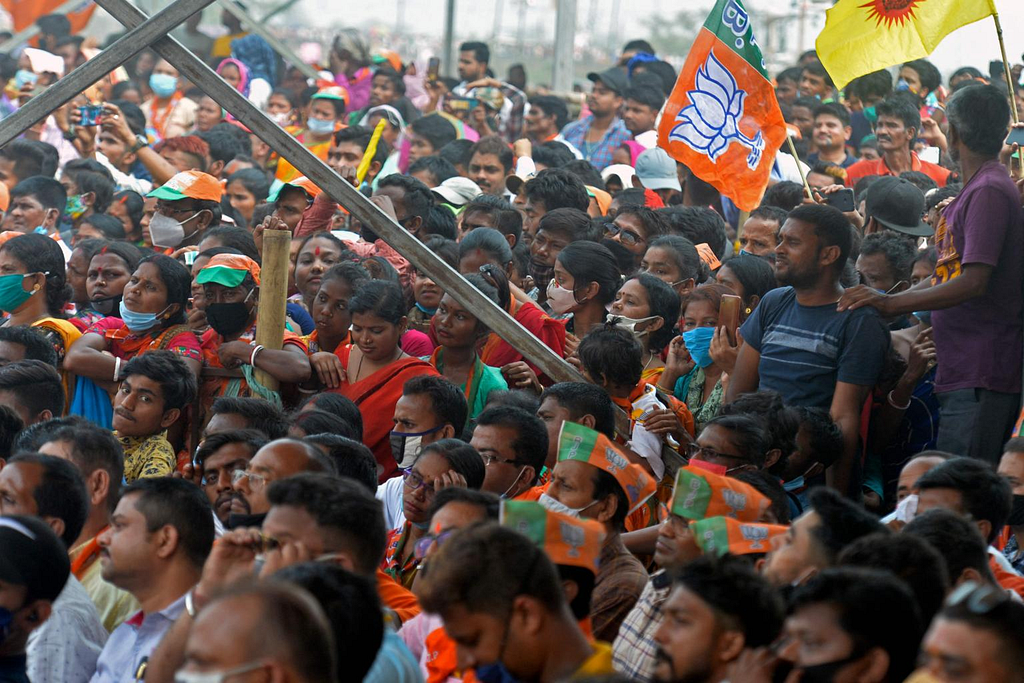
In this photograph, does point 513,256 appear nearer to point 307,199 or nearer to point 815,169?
point 307,199

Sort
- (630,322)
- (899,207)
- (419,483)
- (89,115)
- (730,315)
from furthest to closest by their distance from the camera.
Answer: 1. (89,115)
2. (899,207)
3. (630,322)
4. (730,315)
5. (419,483)

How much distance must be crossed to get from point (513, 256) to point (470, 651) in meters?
4.61

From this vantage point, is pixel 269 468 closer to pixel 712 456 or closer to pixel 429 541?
pixel 429 541

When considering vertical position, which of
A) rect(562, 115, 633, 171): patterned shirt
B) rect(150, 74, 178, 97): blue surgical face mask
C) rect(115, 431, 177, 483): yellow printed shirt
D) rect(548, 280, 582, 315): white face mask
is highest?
rect(548, 280, 582, 315): white face mask

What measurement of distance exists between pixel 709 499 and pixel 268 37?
12664 millimetres

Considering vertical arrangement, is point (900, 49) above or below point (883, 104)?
above

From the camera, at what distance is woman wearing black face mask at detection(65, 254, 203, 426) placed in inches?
248

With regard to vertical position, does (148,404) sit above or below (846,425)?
below

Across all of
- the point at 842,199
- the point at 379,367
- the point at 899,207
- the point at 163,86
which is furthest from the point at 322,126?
the point at 379,367

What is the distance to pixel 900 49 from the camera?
21.1 feet

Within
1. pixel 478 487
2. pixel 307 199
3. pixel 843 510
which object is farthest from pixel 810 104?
pixel 843 510

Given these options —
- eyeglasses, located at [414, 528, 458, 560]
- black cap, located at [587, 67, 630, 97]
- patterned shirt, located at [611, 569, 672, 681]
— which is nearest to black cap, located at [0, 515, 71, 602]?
eyeglasses, located at [414, 528, 458, 560]

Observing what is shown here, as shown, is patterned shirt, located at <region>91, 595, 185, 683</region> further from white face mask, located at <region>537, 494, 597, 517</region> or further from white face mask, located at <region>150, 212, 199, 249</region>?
white face mask, located at <region>150, 212, 199, 249</region>

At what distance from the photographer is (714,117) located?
7438mm
